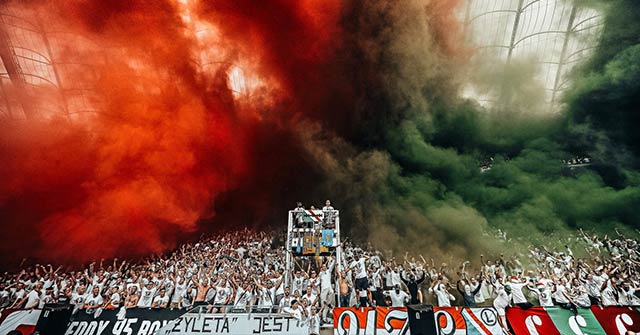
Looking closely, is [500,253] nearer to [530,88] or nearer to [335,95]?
[530,88]

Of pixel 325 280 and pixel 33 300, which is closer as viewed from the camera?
pixel 325 280

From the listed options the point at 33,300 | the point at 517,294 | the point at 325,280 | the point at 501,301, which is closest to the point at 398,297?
the point at 325,280

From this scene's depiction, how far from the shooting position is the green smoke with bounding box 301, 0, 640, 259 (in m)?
13.2

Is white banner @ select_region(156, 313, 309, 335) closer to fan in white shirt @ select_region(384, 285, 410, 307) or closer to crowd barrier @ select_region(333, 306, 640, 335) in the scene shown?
crowd barrier @ select_region(333, 306, 640, 335)

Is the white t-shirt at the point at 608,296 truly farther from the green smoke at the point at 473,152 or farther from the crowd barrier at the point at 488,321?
the green smoke at the point at 473,152

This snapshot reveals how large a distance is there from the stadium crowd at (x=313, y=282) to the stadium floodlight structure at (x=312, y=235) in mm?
232

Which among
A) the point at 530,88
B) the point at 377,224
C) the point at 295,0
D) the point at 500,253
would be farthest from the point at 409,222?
the point at 295,0

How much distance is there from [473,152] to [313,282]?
419 inches

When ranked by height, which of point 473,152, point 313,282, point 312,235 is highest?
point 473,152

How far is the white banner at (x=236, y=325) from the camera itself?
23.3 feet

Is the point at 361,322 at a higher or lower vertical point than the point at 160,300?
lower

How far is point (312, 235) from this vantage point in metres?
11.2

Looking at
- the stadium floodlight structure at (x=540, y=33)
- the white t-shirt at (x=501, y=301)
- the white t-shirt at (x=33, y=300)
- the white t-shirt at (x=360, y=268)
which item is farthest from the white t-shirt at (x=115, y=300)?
the stadium floodlight structure at (x=540, y=33)

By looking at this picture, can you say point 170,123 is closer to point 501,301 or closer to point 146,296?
point 146,296
